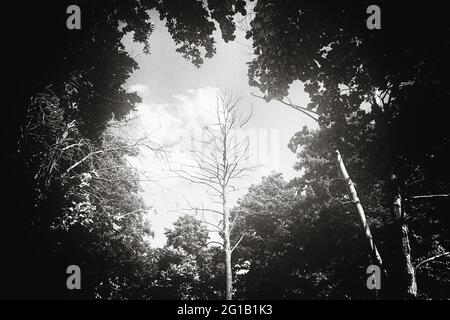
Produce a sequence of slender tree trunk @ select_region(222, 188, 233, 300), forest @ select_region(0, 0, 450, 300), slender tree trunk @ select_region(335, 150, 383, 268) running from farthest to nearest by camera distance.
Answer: slender tree trunk @ select_region(222, 188, 233, 300), slender tree trunk @ select_region(335, 150, 383, 268), forest @ select_region(0, 0, 450, 300)

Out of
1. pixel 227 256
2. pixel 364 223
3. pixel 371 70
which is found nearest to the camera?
pixel 371 70

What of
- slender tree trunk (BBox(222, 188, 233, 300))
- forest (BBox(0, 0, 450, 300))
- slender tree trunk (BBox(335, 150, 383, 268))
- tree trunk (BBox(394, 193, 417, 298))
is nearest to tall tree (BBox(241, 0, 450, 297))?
forest (BBox(0, 0, 450, 300))

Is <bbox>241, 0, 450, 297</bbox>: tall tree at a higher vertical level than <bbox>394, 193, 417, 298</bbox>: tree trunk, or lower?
higher

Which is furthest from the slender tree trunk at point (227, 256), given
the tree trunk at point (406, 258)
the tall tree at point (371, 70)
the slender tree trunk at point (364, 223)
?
the tall tree at point (371, 70)

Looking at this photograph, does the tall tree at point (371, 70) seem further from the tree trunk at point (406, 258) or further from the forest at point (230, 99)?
the tree trunk at point (406, 258)

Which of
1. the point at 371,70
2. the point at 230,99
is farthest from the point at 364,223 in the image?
the point at 230,99

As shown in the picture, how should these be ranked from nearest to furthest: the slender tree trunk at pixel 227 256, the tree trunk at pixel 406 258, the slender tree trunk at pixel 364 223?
1. the tree trunk at pixel 406 258
2. the slender tree trunk at pixel 364 223
3. the slender tree trunk at pixel 227 256

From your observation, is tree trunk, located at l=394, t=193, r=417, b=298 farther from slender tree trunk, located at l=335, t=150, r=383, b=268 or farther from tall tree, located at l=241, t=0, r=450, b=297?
tall tree, located at l=241, t=0, r=450, b=297

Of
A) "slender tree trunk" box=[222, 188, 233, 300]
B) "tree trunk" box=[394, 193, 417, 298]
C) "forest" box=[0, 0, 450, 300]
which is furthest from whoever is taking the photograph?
"slender tree trunk" box=[222, 188, 233, 300]

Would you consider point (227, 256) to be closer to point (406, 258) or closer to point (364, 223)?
point (364, 223)

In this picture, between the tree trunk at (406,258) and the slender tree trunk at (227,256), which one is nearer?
the tree trunk at (406,258)

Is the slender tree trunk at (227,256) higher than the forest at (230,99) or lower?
lower

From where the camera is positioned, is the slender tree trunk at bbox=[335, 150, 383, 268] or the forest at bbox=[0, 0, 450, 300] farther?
the slender tree trunk at bbox=[335, 150, 383, 268]
